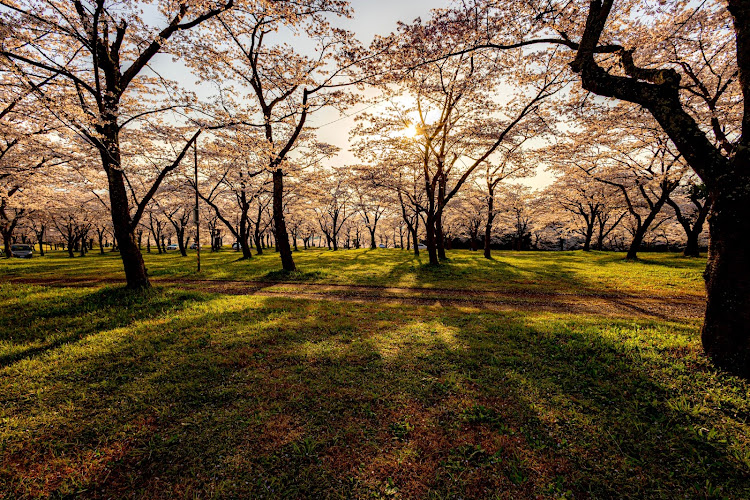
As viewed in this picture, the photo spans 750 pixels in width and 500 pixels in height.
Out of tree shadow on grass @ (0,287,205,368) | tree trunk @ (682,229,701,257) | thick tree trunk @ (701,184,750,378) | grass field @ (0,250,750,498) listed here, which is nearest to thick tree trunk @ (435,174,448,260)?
grass field @ (0,250,750,498)

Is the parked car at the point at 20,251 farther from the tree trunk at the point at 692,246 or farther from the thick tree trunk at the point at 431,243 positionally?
the tree trunk at the point at 692,246

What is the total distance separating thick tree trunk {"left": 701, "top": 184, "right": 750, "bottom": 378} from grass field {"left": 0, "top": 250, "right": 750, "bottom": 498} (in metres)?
0.47

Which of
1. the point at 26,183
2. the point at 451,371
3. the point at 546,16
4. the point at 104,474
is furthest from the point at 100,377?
the point at 26,183

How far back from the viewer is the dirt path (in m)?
10.2

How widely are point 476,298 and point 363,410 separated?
29.5 feet

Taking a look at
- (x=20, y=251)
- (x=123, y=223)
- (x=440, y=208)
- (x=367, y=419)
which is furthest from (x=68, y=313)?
(x=20, y=251)

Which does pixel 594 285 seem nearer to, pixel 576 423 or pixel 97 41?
pixel 576 423

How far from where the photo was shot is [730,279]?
4891 mm

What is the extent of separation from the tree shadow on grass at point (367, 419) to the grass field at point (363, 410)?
0.9 inches

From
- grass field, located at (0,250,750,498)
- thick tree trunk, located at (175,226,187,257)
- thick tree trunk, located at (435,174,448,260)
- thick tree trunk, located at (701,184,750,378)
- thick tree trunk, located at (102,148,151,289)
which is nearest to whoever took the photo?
grass field, located at (0,250,750,498)

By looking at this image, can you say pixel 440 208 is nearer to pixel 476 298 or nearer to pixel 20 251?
pixel 476 298

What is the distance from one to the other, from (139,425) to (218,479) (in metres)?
1.77

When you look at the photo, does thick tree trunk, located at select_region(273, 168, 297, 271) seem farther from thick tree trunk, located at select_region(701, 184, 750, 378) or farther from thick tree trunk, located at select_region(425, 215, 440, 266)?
thick tree trunk, located at select_region(701, 184, 750, 378)

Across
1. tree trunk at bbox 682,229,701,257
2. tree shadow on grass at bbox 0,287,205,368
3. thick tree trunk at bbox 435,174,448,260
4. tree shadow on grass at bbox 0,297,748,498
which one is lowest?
tree shadow on grass at bbox 0,297,748,498
